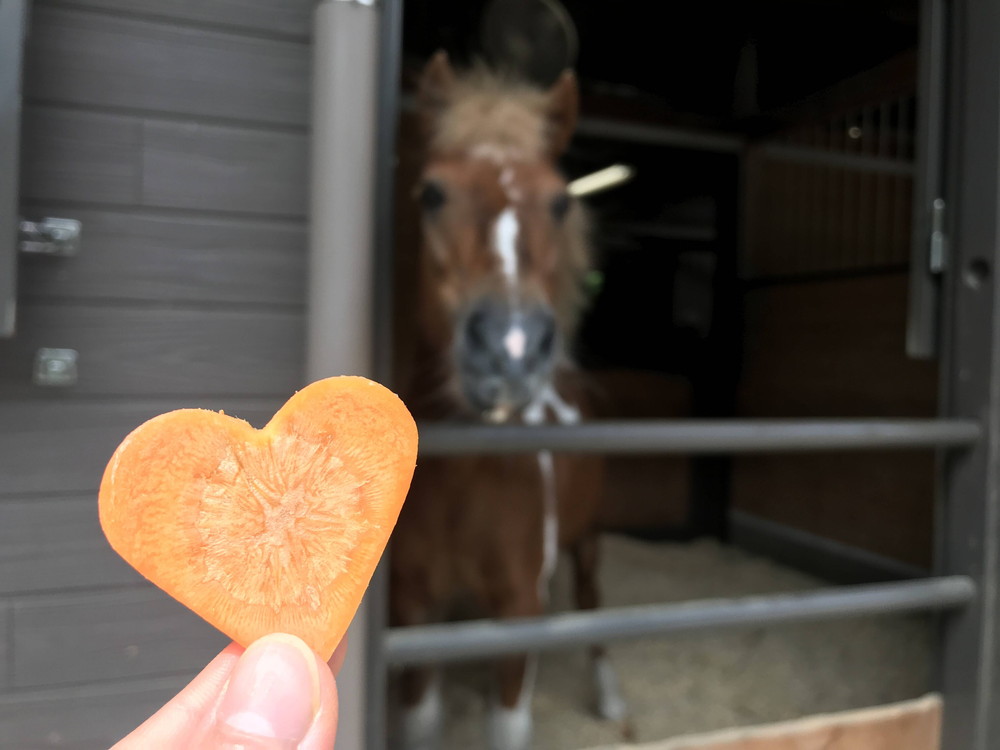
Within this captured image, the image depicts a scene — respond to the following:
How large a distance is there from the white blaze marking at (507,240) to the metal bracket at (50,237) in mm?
554

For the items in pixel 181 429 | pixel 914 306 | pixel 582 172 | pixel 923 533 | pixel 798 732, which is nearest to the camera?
pixel 181 429

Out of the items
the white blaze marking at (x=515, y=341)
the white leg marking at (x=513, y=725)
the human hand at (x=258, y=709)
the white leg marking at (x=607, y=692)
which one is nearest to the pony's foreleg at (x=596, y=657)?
the white leg marking at (x=607, y=692)

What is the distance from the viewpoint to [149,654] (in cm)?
82

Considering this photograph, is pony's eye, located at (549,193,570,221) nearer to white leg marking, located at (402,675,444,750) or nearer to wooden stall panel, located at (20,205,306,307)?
wooden stall panel, located at (20,205,306,307)

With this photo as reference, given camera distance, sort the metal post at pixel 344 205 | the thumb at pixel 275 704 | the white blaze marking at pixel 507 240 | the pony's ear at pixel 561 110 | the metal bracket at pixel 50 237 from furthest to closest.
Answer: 1. the pony's ear at pixel 561 110
2. the white blaze marking at pixel 507 240
3. the metal bracket at pixel 50 237
4. the metal post at pixel 344 205
5. the thumb at pixel 275 704

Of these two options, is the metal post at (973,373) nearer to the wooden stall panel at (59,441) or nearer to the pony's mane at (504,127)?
the pony's mane at (504,127)

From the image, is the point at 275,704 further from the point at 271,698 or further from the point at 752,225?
the point at 752,225

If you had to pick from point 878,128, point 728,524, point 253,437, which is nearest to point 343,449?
point 253,437

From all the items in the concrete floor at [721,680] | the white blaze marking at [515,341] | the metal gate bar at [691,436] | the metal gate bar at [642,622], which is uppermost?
the white blaze marking at [515,341]

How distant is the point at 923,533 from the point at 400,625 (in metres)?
1.72

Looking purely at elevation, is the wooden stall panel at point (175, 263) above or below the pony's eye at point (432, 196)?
below

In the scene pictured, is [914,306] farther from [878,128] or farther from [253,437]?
[878,128]

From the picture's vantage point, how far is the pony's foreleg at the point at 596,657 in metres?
1.25

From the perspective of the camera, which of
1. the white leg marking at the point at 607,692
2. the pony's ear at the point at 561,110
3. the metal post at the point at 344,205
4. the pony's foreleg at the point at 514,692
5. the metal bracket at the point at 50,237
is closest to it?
Answer: the metal post at the point at 344,205
